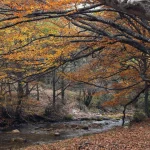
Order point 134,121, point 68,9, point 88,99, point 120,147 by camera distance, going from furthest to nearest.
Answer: point 88,99 < point 134,121 < point 120,147 < point 68,9

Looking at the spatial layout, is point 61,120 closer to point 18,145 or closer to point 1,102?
point 1,102

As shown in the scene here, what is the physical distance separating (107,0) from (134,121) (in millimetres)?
17364

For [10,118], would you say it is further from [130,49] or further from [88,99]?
[88,99]

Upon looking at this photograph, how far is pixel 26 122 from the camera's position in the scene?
938 inches

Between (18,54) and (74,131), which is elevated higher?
(18,54)

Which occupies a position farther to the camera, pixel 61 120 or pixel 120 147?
pixel 61 120

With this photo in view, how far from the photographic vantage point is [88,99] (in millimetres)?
37844

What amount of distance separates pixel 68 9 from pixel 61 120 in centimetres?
2035

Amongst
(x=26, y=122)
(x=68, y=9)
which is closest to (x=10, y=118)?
(x=26, y=122)

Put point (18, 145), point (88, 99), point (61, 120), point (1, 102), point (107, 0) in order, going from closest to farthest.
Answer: point (107, 0)
point (18, 145)
point (1, 102)
point (61, 120)
point (88, 99)

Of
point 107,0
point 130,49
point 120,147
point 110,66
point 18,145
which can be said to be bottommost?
point 18,145

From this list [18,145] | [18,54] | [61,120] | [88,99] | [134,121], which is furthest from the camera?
[88,99]

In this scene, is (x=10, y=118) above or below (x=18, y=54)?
below

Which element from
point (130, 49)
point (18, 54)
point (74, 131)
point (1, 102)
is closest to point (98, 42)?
point (18, 54)
